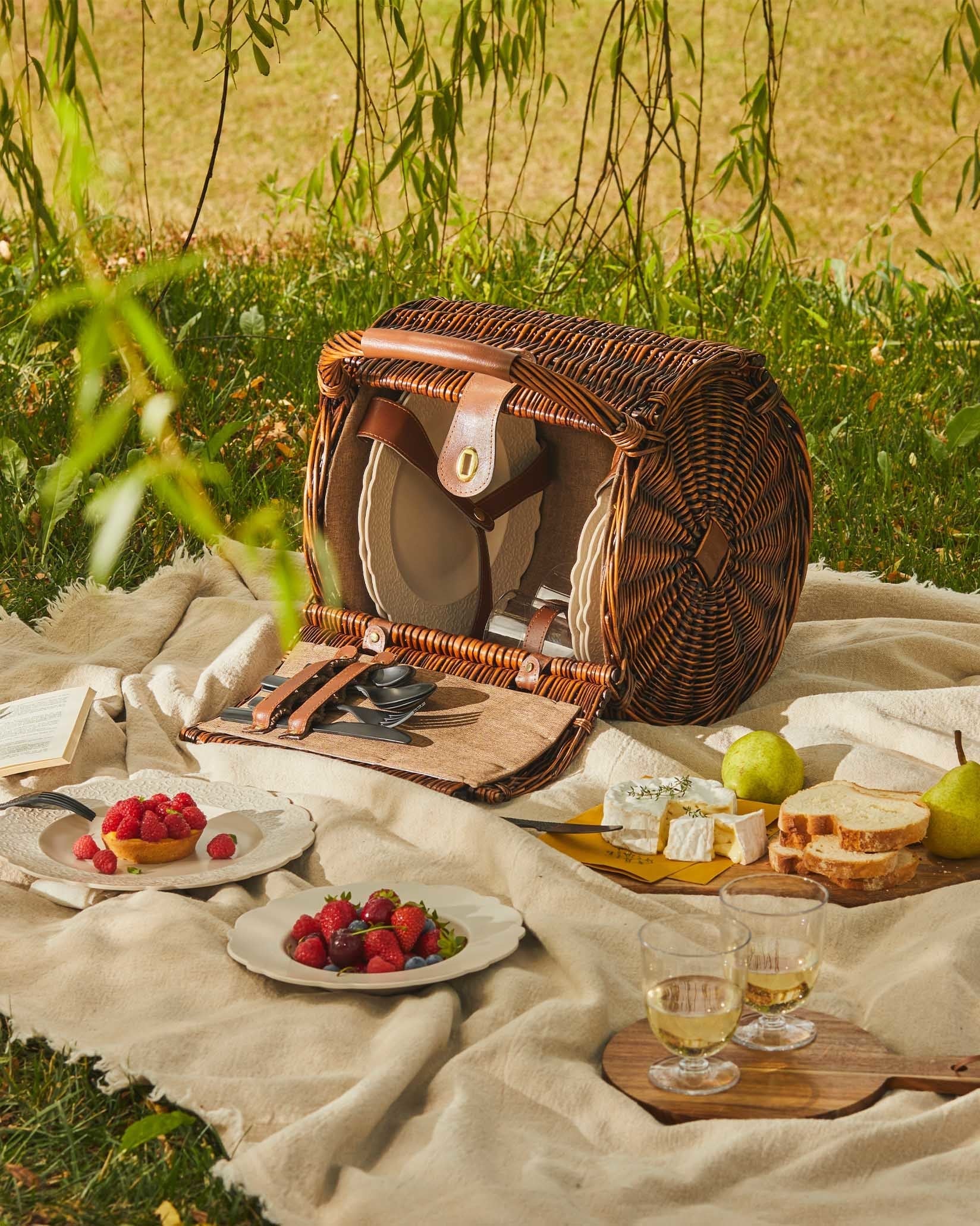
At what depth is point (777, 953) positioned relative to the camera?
1670 millimetres

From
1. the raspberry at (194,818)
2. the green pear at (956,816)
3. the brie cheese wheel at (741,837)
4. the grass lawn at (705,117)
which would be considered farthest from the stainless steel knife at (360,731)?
the grass lawn at (705,117)

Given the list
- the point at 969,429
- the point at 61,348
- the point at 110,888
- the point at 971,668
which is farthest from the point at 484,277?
the point at 110,888

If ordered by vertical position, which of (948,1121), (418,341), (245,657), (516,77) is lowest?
(245,657)

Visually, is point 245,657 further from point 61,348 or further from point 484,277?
point 484,277

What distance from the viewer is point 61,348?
431cm

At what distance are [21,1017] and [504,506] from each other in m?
1.54

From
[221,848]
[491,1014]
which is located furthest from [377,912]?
[221,848]

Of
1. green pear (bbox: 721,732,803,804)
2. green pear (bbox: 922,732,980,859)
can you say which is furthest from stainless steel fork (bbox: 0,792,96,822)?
green pear (bbox: 922,732,980,859)

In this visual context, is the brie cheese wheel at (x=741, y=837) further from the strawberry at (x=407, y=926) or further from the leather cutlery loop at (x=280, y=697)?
the leather cutlery loop at (x=280, y=697)

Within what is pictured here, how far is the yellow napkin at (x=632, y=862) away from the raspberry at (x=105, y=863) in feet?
2.04

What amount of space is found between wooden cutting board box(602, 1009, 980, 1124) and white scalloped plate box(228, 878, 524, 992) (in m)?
0.22

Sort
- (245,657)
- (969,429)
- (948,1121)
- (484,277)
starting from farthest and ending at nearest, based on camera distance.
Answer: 1. (484,277)
2. (969,429)
3. (245,657)
4. (948,1121)

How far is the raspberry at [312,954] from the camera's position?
A: 185cm

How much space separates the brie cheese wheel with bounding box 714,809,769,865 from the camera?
2.20 meters
